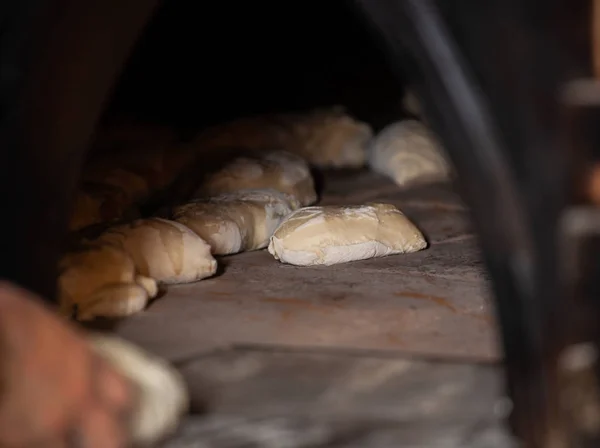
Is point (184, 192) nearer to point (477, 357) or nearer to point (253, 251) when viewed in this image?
point (253, 251)

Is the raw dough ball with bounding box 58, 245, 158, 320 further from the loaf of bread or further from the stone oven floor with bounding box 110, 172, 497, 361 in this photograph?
the loaf of bread

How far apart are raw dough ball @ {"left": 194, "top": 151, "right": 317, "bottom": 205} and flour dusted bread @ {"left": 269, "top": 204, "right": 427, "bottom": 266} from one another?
1.10 ft

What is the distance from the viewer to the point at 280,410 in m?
1.08

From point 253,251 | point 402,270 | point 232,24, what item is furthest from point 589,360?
point 232,24

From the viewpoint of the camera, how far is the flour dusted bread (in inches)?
67.9

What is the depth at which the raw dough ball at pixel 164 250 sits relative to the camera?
62.1 inches

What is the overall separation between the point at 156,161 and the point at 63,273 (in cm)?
99

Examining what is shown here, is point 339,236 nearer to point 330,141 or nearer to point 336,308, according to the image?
point 336,308

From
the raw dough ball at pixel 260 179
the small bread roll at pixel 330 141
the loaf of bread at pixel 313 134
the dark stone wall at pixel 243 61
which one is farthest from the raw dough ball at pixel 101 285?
the dark stone wall at pixel 243 61

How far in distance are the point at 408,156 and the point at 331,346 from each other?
4.31 ft

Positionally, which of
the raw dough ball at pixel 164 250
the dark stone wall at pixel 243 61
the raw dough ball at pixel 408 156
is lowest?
the raw dough ball at pixel 164 250

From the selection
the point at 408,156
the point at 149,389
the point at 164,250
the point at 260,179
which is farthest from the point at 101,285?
the point at 408,156

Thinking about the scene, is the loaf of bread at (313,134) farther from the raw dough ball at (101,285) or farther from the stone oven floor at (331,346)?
the raw dough ball at (101,285)

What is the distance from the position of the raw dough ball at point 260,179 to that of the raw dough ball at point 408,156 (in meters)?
0.35
